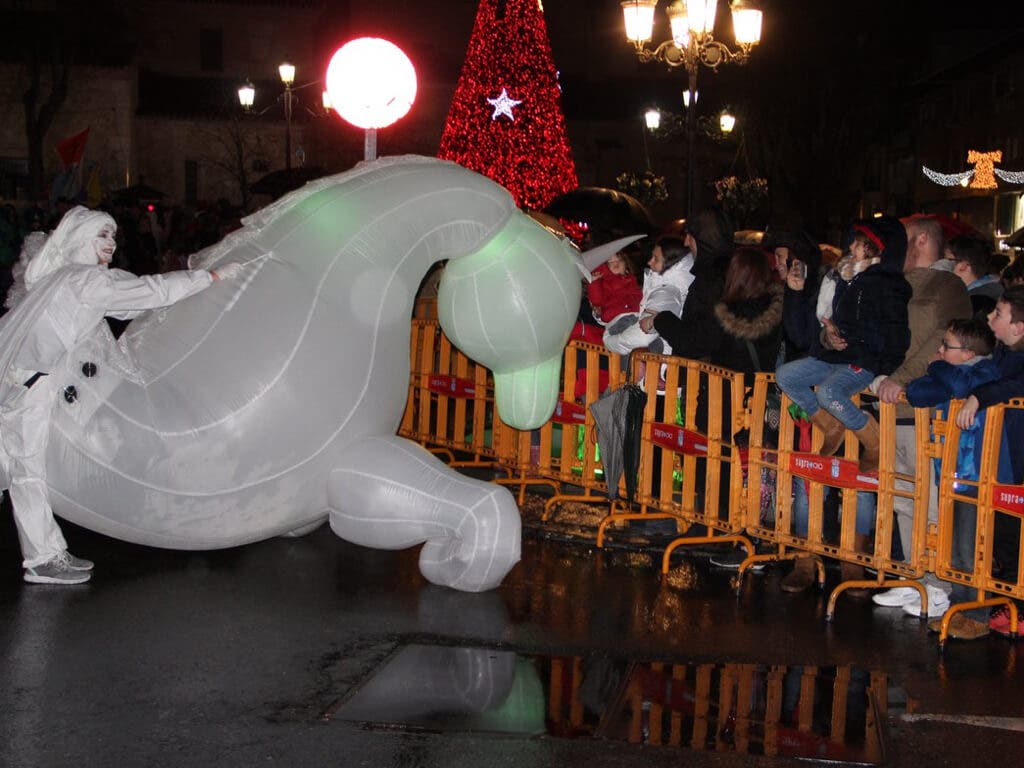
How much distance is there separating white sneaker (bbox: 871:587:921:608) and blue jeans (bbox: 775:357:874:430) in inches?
38.1

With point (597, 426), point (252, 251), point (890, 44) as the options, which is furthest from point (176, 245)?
point (890, 44)

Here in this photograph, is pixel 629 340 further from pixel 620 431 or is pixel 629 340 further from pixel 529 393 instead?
pixel 529 393

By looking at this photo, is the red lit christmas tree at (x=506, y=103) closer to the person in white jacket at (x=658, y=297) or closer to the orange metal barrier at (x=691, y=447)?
the person in white jacket at (x=658, y=297)

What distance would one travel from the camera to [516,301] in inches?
252

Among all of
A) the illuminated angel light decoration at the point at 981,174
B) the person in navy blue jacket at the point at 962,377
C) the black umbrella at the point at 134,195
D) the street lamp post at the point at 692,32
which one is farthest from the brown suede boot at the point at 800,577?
the illuminated angel light decoration at the point at 981,174

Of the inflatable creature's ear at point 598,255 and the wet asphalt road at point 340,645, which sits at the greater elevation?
the inflatable creature's ear at point 598,255

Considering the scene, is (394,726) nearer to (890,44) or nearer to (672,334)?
(672,334)

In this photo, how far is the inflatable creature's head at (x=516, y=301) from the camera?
640cm

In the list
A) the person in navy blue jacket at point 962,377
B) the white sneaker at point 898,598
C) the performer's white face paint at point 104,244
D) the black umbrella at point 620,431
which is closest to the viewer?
the person in navy blue jacket at point 962,377

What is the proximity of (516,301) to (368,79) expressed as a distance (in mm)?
3233

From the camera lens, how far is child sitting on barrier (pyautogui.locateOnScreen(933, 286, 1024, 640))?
252 inches

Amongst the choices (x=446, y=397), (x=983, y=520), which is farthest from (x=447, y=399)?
(x=983, y=520)

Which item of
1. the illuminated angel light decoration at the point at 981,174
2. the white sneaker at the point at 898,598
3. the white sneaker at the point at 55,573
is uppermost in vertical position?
the illuminated angel light decoration at the point at 981,174

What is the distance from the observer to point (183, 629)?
632 cm
